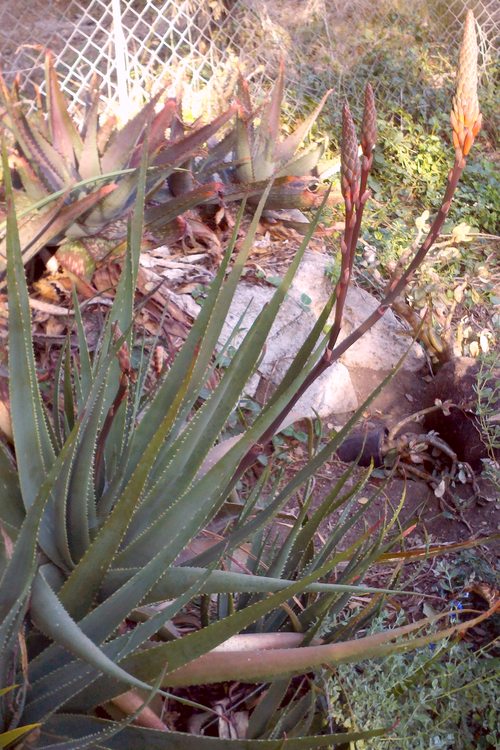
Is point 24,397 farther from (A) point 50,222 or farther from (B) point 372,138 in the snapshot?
(A) point 50,222

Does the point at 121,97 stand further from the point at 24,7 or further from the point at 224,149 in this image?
the point at 24,7

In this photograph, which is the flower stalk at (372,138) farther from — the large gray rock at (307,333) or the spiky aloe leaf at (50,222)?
the large gray rock at (307,333)

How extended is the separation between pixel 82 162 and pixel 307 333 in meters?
1.28

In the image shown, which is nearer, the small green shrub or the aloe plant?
the small green shrub

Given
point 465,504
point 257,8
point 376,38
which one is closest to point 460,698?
point 465,504

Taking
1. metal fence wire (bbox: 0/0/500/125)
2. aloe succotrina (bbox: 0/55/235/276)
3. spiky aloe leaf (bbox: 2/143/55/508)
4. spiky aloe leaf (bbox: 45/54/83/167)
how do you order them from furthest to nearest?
metal fence wire (bbox: 0/0/500/125)
spiky aloe leaf (bbox: 45/54/83/167)
aloe succotrina (bbox: 0/55/235/276)
spiky aloe leaf (bbox: 2/143/55/508)

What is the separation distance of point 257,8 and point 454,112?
5394 mm

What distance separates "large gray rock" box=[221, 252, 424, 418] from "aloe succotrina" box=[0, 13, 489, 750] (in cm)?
161

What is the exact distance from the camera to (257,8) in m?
5.85

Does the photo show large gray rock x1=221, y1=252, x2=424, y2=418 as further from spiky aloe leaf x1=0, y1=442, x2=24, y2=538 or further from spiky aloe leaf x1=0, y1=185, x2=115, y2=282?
spiky aloe leaf x1=0, y1=442, x2=24, y2=538

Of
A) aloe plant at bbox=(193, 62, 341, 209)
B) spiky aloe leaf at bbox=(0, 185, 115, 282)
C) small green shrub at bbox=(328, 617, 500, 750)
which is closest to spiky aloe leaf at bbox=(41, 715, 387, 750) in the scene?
small green shrub at bbox=(328, 617, 500, 750)

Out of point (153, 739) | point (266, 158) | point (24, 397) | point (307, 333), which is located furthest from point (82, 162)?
point (153, 739)

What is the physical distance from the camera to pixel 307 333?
11.5 ft

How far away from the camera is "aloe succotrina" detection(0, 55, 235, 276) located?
2779 mm
